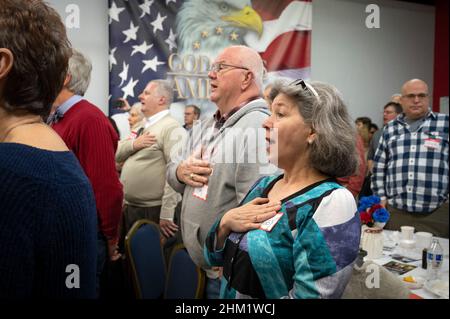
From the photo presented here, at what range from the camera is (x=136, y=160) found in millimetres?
1049

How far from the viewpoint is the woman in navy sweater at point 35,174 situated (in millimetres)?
531

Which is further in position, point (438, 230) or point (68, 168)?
point (438, 230)

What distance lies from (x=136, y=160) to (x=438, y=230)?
1619mm

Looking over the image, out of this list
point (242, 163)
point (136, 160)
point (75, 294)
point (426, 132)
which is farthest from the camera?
point (426, 132)

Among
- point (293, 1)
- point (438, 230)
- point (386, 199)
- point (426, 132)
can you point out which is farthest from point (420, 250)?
point (293, 1)

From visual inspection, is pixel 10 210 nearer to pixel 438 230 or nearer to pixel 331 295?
pixel 331 295

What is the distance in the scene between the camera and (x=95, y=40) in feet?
2.87

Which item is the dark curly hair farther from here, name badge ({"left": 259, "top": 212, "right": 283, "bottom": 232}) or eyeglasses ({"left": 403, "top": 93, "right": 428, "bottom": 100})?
eyeglasses ({"left": 403, "top": 93, "right": 428, "bottom": 100})

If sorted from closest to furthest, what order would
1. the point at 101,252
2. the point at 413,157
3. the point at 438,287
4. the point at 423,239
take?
1. the point at 101,252
2. the point at 413,157
3. the point at 438,287
4. the point at 423,239

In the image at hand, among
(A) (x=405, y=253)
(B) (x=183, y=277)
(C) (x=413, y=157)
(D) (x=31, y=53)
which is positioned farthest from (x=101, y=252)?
(A) (x=405, y=253)

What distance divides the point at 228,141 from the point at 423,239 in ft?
4.62

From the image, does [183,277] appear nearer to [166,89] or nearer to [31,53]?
[166,89]

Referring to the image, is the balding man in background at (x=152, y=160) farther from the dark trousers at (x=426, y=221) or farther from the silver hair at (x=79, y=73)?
the dark trousers at (x=426, y=221)

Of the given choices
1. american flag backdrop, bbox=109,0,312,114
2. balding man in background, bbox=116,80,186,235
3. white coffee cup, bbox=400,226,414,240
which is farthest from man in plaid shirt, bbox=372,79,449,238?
balding man in background, bbox=116,80,186,235
